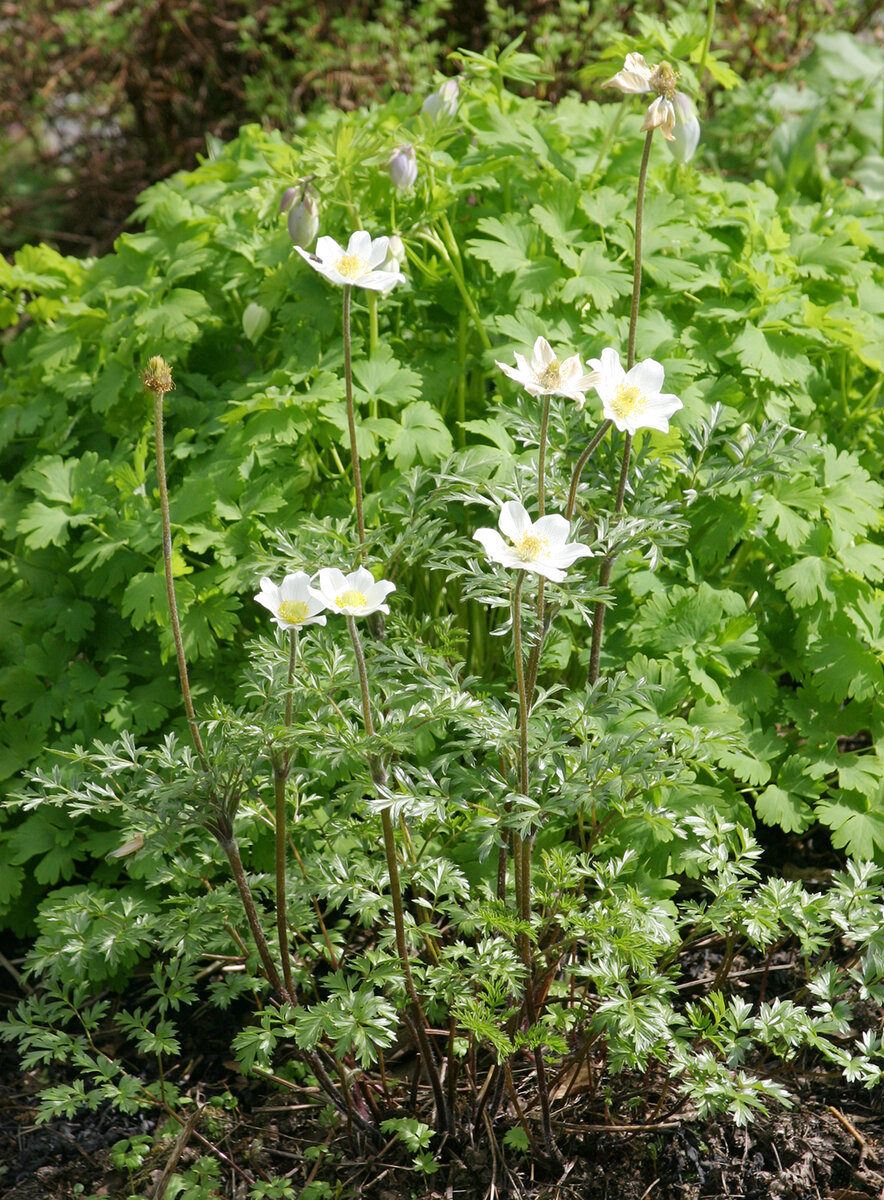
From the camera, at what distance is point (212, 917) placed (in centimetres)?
160

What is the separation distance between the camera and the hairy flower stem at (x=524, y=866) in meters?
1.26

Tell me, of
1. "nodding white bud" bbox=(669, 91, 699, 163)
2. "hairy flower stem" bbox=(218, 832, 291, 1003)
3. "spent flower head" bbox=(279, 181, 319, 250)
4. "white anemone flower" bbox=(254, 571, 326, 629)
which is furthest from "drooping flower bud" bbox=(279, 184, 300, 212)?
"hairy flower stem" bbox=(218, 832, 291, 1003)

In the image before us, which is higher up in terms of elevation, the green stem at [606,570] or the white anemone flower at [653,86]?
the white anemone flower at [653,86]

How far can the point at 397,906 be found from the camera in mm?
1430

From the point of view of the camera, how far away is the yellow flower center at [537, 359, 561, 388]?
131 cm

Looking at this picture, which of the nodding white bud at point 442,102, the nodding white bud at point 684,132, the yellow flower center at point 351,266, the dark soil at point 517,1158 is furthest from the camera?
the nodding white bud at point 442,102

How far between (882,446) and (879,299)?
1.03 feet

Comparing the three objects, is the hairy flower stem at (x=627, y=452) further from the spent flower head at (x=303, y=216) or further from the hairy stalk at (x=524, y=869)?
the spent flower head at (x=303, y=216)

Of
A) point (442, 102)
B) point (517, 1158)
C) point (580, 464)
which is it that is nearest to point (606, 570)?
point (580, 464)

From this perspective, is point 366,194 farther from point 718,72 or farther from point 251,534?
point 718,72

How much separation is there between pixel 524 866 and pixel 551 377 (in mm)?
649

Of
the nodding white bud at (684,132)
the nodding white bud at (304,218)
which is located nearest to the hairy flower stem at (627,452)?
the nodding white bud at (684,132)

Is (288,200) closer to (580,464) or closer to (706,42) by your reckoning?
(580,464)

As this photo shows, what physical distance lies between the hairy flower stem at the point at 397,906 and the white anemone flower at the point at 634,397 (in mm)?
450
